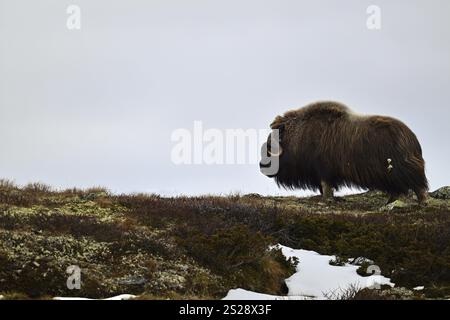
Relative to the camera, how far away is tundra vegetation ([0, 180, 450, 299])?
9.23m

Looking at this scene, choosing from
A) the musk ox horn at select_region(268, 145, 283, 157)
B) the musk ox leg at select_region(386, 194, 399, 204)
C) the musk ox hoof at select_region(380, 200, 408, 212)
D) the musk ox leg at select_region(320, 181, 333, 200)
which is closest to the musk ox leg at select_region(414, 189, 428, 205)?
the musk ox leg at select_region(386, 194, 399, 204)

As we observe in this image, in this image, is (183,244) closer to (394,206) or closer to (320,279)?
(320,279)

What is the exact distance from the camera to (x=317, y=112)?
19.1m

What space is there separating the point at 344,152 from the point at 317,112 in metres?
1.63

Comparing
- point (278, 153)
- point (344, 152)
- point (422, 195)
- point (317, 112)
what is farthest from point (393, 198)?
point (278, 153)

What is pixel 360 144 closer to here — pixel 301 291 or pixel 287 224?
pixel 287 224

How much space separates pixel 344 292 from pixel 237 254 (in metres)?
1.74

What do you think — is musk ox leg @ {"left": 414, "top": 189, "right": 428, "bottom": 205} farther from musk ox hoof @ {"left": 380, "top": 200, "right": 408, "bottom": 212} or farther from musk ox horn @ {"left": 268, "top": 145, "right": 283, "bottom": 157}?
musk ox horn @ {"left": 268, "top": 145, "right": 283, "bottom": 157}

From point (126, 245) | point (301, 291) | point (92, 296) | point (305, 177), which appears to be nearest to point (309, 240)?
point (301, 291)

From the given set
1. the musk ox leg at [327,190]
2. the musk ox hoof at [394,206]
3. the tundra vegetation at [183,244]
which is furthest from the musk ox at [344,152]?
the tundra vegetation at [183,244]

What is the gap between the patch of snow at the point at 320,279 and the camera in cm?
1005

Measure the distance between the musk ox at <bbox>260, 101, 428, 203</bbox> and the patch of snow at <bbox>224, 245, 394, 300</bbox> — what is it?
21.6ft

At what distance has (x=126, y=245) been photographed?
1025 cm

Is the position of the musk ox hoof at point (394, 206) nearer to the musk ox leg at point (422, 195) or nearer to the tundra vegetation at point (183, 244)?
the musk ox leg at point (422, 195)
